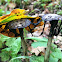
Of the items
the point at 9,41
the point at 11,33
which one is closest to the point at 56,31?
the point at 11,33

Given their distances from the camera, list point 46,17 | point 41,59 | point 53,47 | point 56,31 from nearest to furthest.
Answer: point 46,17 < point 56,31 < point 41,59 < point 53,47

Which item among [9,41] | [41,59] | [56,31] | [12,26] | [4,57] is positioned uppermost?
[12,26]

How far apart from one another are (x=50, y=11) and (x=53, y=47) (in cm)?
182

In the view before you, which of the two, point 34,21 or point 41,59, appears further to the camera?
point 41,59

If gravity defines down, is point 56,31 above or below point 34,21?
below

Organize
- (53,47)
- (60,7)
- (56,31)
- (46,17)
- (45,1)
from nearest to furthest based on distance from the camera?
(46,17)
(56,31)
(53,47)
(60,7)
(45,1)

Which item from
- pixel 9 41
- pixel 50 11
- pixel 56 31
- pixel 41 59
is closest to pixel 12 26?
pixel 56 31

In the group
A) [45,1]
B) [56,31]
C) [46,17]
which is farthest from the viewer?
[45,1]

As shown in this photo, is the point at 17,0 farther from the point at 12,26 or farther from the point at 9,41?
the point at 12,26

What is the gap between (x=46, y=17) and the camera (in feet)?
2.83

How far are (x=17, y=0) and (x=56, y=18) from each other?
303cm

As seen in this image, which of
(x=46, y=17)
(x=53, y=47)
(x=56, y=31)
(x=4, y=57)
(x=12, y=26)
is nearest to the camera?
(x=12, y=26)

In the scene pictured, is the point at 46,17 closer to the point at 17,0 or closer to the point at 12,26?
the point at 12,26

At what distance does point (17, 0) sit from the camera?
352 cm
